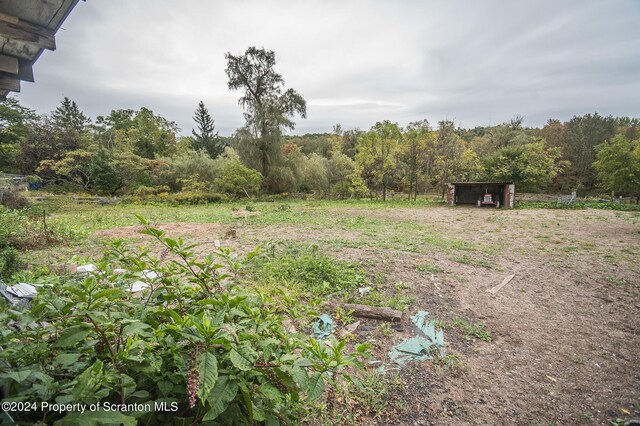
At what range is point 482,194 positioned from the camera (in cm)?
1759

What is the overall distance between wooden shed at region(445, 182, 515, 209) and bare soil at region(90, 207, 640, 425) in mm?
9718

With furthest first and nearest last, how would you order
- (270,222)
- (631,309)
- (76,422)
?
(270,222) < (631,309) < (76,422)

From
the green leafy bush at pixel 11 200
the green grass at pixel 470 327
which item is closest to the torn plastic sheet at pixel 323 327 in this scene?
the green grass at pixel 470 327

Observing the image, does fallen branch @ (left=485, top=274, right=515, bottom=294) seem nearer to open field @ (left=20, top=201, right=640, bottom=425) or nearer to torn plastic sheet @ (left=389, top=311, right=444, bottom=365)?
open field @ (left=20, top=201, right=640, bottom=425)

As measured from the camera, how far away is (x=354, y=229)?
29.1 ft

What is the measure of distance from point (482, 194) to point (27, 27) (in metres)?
20.0

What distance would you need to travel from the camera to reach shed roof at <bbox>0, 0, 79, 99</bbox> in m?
1.69

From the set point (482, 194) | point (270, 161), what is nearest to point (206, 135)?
point (270, 161)

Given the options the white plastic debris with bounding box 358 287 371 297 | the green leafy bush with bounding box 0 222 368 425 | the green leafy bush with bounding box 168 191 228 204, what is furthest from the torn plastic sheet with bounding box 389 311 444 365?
the green leafy bush with bounding box 168 191 228 204

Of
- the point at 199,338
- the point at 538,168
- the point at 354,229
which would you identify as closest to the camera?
the point at 199,338

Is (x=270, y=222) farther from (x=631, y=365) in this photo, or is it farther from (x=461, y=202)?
(x=461, y=202)

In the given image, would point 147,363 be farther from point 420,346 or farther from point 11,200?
point 11,200

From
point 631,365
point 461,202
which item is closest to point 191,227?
point 631,365

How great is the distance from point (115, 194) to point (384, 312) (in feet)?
69.0
